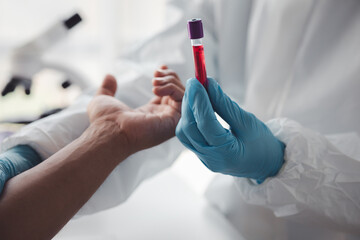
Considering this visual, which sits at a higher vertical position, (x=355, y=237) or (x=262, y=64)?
(x=262, y=64)

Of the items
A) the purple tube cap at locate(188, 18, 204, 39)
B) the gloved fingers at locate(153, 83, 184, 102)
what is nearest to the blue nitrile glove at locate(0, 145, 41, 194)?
the gloved fingers at locate(153, 83, 184, 102)

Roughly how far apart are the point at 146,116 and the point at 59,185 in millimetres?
223

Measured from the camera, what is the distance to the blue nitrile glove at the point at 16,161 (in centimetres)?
59

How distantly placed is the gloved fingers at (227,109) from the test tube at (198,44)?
0.02 metres

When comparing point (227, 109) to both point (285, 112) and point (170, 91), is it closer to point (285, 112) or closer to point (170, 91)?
point (170, 91)

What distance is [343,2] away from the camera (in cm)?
75

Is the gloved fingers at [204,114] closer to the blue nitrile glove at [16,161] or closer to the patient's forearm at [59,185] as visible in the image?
the patient's forearm at [59,185]

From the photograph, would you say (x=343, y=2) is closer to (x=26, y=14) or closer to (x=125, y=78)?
(x=125, y=78)

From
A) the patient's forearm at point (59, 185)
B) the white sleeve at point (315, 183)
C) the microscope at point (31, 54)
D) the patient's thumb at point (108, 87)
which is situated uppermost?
the microscope at point (31, 54)

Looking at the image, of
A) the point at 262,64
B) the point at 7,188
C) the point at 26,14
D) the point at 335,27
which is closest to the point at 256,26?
the point at 262,64

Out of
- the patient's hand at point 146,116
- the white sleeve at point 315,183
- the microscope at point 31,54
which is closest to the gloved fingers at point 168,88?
the patient's hand at point 146,116

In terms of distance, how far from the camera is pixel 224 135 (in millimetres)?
568

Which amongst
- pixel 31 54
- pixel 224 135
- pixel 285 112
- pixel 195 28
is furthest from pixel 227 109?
pixel 31 54

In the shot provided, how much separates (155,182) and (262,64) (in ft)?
1.40
